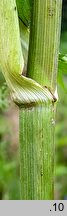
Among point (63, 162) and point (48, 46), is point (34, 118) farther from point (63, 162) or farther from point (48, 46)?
point (63, 162)

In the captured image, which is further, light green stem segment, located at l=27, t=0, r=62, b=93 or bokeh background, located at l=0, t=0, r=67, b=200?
bokeh background, located at l=0, t=0, r=67, b=200
